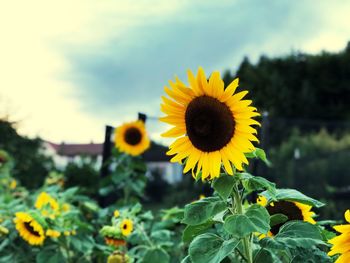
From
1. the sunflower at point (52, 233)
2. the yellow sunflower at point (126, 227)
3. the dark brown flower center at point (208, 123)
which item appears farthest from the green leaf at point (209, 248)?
the sunflower at point (52, 233)

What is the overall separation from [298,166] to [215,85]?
32.5ft

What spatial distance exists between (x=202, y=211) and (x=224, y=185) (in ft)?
0.30

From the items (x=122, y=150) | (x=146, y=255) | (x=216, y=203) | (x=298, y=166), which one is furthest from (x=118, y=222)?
(x=298, y=166)

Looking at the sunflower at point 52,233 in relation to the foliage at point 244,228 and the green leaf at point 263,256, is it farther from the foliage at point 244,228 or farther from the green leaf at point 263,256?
the green leaf at point 263,256

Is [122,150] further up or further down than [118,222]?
further up

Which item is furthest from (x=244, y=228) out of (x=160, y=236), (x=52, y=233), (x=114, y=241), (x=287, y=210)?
(x=52, y=233)

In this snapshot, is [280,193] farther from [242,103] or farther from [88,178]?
[88,178]

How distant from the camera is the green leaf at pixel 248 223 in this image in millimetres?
1444

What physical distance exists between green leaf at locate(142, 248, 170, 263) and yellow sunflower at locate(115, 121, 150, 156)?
170 cm

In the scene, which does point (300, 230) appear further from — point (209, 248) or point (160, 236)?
point (160, 236)

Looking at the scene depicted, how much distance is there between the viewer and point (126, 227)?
253 cm

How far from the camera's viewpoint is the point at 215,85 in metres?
1.56

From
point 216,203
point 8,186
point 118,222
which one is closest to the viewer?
point 216,203

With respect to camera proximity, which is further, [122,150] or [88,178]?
[88,178]
